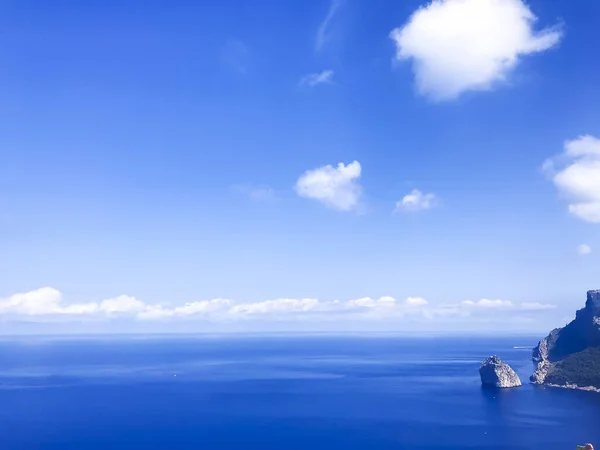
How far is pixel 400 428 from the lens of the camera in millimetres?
148750

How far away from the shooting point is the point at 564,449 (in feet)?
406

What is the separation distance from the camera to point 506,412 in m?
168

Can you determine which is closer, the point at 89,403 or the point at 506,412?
the point at 506,412

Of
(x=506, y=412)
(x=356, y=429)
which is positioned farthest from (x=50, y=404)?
(x=506, y=412)

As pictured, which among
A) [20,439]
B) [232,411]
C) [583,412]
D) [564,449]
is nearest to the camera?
[564,449]

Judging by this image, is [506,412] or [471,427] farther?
[506,412]

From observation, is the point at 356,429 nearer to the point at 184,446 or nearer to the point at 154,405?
the point at 184,446

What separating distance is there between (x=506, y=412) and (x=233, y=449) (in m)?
98.6

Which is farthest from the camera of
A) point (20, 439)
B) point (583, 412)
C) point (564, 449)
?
point (583, 412)

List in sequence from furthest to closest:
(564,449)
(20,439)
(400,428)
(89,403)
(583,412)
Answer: (89,403) < (583,412) < (400,428) < (20,439) < (564,449)

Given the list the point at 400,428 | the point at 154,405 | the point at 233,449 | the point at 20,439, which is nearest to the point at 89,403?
the point at 154,405

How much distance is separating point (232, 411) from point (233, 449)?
172 feet

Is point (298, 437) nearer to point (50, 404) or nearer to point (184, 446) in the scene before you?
point (184, 446)

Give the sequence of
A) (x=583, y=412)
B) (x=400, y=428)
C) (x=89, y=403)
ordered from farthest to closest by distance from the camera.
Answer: (x=89, y=403)
(x=583, y=412)
(x=400, y=428)
